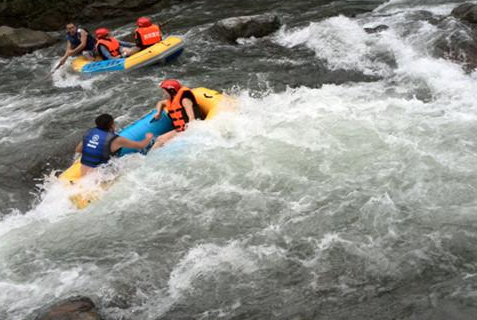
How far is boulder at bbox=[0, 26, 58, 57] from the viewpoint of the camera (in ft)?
42.6

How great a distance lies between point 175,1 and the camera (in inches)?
628

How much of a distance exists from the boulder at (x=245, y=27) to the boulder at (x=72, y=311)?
808 centimetres

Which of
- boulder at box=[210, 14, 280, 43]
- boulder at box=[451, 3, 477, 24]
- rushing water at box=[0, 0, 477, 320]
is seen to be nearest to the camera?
rushing water at box=[0, 0, 477, 320]

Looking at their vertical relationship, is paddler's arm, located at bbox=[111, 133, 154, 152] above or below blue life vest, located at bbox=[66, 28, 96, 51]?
below

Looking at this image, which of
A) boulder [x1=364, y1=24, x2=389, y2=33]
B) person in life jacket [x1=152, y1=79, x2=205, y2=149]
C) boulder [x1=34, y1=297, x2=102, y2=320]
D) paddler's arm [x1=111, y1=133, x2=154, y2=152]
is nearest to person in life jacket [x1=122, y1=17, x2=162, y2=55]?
person in life jacket [x1=152, y1=79, x2=205, y2=149]

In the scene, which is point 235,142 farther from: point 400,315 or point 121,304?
point 400,315

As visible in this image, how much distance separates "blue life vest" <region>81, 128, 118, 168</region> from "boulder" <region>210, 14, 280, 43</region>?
5.73m

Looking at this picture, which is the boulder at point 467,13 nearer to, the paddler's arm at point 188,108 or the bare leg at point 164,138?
the paddler's arm at point 188,108

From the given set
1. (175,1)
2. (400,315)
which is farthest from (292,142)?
(175,1)

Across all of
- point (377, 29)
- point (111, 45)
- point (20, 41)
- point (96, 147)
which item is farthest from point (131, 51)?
point (377, 29)

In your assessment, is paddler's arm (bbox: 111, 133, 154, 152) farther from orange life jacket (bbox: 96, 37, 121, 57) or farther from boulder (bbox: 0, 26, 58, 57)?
boulder (bbox: 0, 26, 58, 57)

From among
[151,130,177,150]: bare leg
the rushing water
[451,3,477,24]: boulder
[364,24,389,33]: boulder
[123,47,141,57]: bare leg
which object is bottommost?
the rushing water

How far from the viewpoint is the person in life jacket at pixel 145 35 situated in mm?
10508

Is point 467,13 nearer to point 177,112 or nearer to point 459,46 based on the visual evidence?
point 459,46
